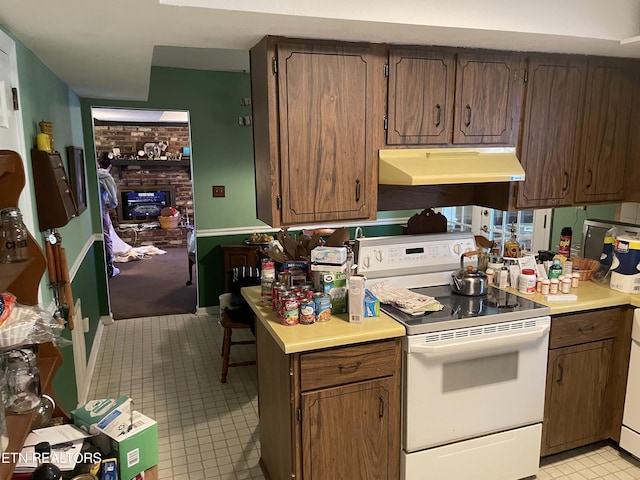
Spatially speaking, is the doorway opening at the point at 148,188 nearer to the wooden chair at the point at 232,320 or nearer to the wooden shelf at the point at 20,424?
the wooden chair at the point at 232,320

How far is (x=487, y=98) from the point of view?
2.34 m

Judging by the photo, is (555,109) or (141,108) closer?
(555,109)

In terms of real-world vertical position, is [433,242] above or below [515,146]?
below

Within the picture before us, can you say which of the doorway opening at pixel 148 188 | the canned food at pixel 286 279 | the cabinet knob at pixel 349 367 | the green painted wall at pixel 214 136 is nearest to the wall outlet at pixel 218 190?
the green painted wall at pixel 214 136

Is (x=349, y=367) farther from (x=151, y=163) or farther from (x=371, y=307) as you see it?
(x=151, y=163)

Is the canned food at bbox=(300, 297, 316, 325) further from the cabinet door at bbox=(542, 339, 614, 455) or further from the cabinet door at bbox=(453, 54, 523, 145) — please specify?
the cabinet door at bbox=(542, 339, 614, 455)

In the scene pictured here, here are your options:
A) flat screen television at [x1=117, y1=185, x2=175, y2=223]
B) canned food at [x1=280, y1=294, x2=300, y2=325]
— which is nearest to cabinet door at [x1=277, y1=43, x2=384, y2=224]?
canned food at [x1=280, y1=294, x2=300, y2=325]

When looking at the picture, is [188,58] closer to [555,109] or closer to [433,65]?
[433,65]

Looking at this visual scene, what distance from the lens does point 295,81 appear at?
202 cm

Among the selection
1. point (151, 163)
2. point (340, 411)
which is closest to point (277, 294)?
point (340, 411)

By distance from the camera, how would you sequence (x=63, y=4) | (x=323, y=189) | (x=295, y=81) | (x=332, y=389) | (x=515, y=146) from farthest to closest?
(x=515, y=146), (x=323, y=189), (x=295, y=81), (x=332, y=389), (x=63, y=4)

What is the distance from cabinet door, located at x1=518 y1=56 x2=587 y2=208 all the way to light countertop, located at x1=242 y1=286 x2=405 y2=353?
1121 mm

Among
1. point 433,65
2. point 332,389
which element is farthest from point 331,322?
point 433,65

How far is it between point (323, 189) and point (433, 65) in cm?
80
